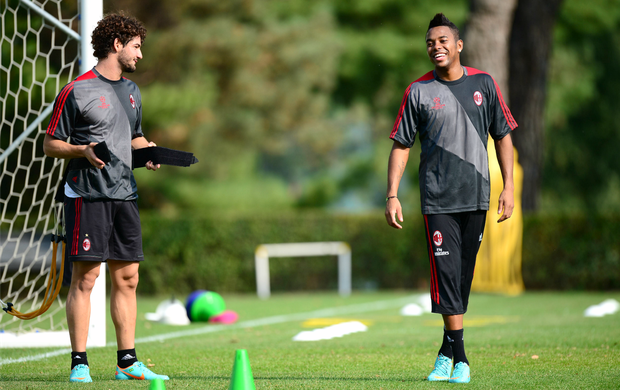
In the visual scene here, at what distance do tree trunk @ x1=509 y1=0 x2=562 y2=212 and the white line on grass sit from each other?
15.6ft

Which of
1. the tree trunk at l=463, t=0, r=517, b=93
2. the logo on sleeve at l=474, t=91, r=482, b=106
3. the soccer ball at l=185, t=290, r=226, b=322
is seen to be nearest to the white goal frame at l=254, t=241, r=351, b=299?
the tree trunk at l=463, t=0, r=517, b=93

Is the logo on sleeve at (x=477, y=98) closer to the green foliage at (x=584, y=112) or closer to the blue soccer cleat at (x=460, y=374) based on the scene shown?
the blue soccer cleat at (x=460, y=374)

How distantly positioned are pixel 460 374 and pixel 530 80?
14529 millimetres

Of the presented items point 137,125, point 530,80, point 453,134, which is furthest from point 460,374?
point 530,80

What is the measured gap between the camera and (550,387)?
14.6 feet

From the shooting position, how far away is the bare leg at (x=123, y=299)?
194 inches

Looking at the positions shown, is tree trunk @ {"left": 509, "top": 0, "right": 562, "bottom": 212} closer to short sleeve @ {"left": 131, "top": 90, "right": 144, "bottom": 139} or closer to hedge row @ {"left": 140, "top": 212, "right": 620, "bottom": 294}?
hedge row @ {"left": 140, "top": 212, "right": 620, "bottom": 294}

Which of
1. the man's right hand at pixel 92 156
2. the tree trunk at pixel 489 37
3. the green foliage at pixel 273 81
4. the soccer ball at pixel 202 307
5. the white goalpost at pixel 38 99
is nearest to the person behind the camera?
the man's right hand at pixel 92 156

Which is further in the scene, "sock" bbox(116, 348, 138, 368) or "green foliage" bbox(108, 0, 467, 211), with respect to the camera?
"green foliage" bbox(108, 0, 467, 211)

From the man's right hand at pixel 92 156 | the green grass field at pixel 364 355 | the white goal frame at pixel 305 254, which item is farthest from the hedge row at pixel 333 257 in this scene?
the man's right hand at pixel 92 156

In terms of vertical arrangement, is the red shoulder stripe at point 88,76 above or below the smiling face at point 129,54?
below

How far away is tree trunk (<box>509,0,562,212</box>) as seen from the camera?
700 inches

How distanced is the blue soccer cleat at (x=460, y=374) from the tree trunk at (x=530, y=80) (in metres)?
13.9

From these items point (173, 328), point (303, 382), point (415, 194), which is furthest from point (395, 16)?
point (303, 382)
